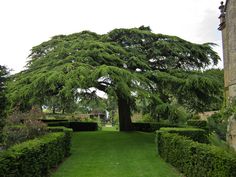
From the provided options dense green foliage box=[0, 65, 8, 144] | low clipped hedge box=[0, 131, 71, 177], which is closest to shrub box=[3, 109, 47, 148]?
low clipped hedge box=[0, 131, 71, 177]

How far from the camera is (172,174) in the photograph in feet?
33.6

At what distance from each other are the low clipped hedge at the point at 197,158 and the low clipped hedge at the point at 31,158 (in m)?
3.92

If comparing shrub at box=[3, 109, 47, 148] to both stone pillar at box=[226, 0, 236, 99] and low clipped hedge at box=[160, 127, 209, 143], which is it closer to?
low clipped hedge at box=[160, 127, 209, 143]

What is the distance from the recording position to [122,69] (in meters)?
17.2

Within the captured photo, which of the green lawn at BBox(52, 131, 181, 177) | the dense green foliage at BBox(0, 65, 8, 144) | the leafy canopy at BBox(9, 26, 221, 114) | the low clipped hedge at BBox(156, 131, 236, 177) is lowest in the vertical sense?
the green lawn at BBox(52, 131, 181, 177)

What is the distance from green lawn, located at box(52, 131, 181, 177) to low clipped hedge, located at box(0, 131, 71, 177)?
545 mm

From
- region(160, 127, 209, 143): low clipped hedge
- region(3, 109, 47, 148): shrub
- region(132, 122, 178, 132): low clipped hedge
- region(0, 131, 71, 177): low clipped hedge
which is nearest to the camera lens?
region(0, 131, 71, 177): low clipped hedge

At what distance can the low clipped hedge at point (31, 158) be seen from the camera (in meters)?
6.27

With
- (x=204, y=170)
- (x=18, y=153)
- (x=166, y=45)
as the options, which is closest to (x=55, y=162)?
(x=18, y=153)

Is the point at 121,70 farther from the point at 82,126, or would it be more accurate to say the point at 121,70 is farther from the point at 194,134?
the point at 82,126

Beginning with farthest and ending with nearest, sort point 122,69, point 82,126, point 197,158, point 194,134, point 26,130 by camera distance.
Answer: point 82,126, point 122,69, point 194,134, point 26,130, point 197,158

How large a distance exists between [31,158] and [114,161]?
541 cm

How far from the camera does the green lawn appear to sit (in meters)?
10.4

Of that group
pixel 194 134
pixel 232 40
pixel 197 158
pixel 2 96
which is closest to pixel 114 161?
pixel 194 134
